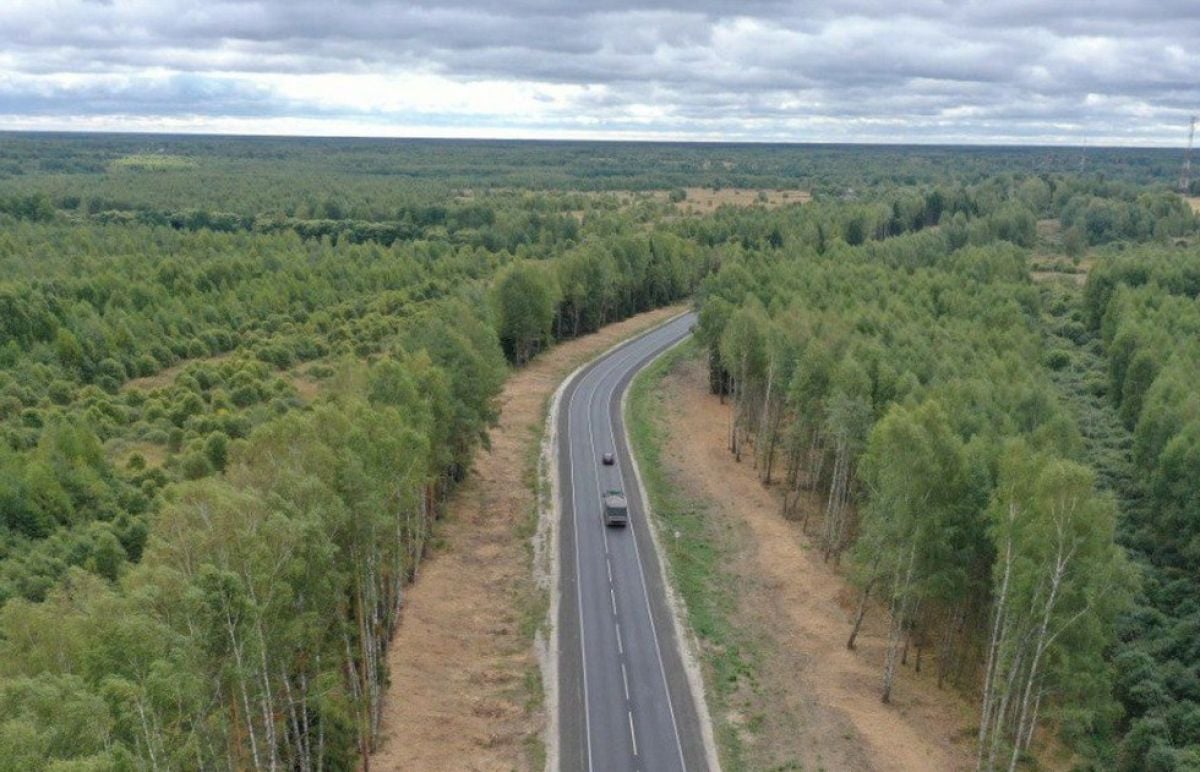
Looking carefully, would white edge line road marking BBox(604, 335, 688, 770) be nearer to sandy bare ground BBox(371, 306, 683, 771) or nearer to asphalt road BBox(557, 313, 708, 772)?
asphalt road BBox(557, 313, 708, 772)

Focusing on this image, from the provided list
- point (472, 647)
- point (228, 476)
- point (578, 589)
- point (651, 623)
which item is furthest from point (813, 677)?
point (228, 476)

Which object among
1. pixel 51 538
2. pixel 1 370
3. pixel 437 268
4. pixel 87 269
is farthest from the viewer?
pixel 437 268

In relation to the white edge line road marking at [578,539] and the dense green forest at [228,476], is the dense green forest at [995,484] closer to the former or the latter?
the white edge line road marking at [578,539]

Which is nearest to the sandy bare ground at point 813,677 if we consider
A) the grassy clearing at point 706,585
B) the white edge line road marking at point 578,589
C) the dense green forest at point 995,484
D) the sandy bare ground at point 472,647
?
the grassy clearing at point 706,585

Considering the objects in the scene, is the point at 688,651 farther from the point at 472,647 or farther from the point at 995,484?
the point at 995,484

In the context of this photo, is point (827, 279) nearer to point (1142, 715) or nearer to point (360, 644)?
point (1142, 715)

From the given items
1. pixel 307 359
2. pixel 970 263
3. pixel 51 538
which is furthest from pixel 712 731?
pixel 970 263
